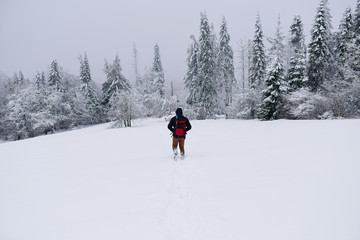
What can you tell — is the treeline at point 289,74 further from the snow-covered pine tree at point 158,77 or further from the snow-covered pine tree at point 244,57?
the snow-covered pine tree at point 158,77

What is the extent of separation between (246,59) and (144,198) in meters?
43.9

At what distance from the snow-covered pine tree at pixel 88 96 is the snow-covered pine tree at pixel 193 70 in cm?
2396

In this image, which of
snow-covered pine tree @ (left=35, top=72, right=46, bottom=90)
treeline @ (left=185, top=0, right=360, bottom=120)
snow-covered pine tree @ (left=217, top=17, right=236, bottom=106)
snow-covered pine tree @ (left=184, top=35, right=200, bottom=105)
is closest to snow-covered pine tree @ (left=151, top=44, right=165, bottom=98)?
treeline @ (left=185, top=0, right=360, bottom=120)

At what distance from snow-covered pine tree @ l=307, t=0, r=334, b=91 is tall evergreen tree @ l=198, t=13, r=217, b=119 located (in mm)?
12867

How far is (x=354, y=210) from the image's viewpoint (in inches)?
131

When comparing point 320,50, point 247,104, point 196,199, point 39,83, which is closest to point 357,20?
point 320,50

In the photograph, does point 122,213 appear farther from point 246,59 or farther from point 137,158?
point 246,59

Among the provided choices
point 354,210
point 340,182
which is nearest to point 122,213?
point 354,210

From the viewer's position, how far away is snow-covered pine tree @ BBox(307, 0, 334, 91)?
24.7m

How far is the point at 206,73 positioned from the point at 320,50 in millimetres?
14654

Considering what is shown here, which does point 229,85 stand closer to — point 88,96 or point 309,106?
point 309,106

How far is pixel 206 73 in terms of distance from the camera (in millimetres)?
30766

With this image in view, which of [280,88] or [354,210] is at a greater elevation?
[280,88]

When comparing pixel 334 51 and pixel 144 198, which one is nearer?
pixel 144 198
